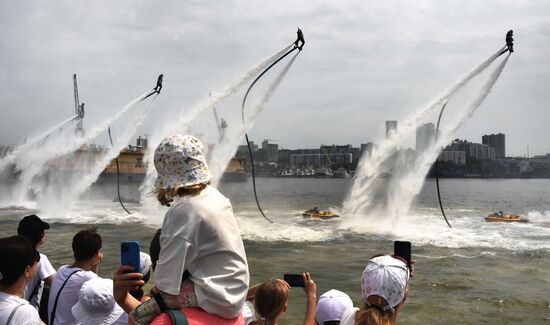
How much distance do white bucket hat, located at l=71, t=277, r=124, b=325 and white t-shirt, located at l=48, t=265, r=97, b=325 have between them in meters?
0.33

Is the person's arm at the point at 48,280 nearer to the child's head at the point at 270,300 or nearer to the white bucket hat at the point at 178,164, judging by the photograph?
the child's head at the point at 270,300

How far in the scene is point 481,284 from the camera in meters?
15.8

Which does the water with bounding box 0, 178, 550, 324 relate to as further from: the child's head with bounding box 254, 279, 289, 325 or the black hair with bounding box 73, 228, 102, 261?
the child's head with bounding box 254, 279, 289, 325

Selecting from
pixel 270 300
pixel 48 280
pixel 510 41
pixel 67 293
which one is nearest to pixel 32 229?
pixel 48 280

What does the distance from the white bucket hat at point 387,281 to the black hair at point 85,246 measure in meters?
2.73

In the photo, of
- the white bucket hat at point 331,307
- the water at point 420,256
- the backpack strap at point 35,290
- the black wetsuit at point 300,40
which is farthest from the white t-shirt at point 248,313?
the black wetsuit at point 300,40

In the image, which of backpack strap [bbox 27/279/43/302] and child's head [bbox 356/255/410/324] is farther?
backpack strap [bbox 27/279/43/302]

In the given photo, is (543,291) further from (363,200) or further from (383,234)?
(363,200)

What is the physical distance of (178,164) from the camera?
2777mm

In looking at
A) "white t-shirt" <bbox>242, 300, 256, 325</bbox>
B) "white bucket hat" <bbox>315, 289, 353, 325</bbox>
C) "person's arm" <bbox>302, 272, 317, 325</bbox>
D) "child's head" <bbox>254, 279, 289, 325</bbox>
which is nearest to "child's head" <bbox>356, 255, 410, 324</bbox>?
"person's arm" <bbox>302, 272, 317, 325</bbox>

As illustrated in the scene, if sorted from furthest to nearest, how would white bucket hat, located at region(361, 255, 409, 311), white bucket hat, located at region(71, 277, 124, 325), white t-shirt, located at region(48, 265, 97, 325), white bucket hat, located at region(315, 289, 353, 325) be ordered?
white bucket hat, located at region(315, 289, 353, 325) → white t-shirt, located at region(48, 265, 97, 325) → white bucket hat, located at region(71, 277, 124, 325) → white bucket hat, located at region(361, 255, 409, 311)

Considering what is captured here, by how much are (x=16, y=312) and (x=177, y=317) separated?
1706mm

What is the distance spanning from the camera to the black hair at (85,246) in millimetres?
4754

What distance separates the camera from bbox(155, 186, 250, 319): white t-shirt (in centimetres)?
253
